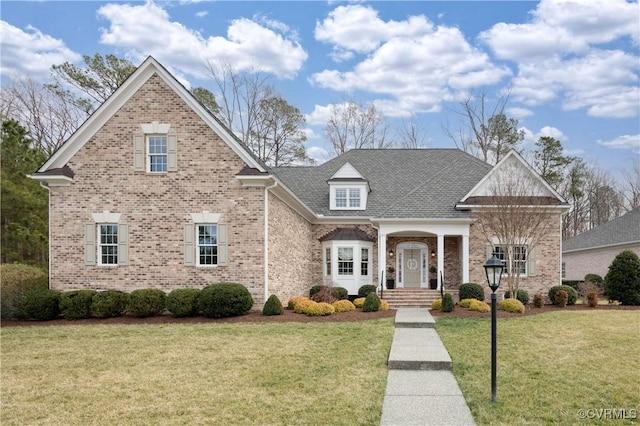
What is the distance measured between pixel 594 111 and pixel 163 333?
2513cm

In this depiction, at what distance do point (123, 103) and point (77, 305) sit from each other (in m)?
6.60

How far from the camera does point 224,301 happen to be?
13.7 m

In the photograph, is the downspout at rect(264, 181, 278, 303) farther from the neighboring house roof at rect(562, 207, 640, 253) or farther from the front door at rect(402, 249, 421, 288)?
the neighboring house roof at rect(562, 207, 640, 253)

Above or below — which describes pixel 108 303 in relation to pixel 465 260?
below

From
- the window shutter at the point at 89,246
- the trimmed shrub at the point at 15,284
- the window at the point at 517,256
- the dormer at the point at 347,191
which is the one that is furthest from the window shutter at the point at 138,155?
the window at the point at 517,256

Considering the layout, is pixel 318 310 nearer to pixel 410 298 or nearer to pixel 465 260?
pixel 410 298

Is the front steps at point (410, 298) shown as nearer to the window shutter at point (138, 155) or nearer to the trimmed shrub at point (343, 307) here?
the trimmed shrub at point (343, 307)

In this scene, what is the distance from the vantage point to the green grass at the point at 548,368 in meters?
6.01

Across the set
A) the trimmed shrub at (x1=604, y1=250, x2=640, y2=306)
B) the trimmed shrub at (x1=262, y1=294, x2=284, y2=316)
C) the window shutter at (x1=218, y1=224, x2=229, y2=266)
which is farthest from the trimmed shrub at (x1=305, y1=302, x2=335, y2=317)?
the trimmed shrub at (x1=604, y1=250, x2=640, y2=306)

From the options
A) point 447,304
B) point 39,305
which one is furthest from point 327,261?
point 39,305

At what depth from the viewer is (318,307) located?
1462cm

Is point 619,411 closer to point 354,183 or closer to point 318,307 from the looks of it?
point 318,307

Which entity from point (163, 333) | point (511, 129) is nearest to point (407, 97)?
point (511, 129)

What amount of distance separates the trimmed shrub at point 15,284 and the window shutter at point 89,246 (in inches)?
67.5
